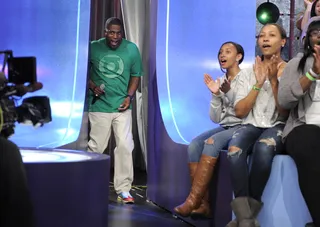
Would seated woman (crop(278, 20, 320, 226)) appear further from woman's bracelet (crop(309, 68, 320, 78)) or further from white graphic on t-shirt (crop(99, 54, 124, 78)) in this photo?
white graphic on t-shirt (crop(99, 54, 124, 78))

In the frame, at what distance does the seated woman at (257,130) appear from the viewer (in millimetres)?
3020

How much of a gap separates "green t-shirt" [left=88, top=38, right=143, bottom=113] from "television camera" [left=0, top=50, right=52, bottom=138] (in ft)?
7.93

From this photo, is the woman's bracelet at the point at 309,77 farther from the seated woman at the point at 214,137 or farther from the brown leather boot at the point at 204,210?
the brown leather boot at the point at 204,210

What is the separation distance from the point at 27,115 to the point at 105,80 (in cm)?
252

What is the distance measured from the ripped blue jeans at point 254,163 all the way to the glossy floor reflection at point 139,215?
1.10 metres

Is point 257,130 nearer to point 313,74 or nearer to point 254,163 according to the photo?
point 254,163

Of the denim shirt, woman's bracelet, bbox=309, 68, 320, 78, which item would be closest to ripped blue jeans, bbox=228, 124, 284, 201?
the denim shirt

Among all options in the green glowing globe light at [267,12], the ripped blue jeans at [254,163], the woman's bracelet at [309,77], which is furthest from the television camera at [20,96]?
the green glowing globe light at [267,12]

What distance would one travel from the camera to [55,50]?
13.8ft

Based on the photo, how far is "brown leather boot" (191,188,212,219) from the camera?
3.52 m

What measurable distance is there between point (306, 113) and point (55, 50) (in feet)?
6.39

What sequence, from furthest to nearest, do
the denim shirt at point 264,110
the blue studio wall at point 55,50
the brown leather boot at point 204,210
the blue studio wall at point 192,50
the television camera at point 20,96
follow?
the blue studio wall at point 192,50, the blue studio wall at point 55,50, the brown leather boot at point 204,210, the denim shirt at point 264,110, the television camera at point 20,96

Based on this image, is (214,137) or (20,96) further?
(214,137)

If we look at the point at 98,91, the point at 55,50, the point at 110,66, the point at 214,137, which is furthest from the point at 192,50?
the point at 214,137
